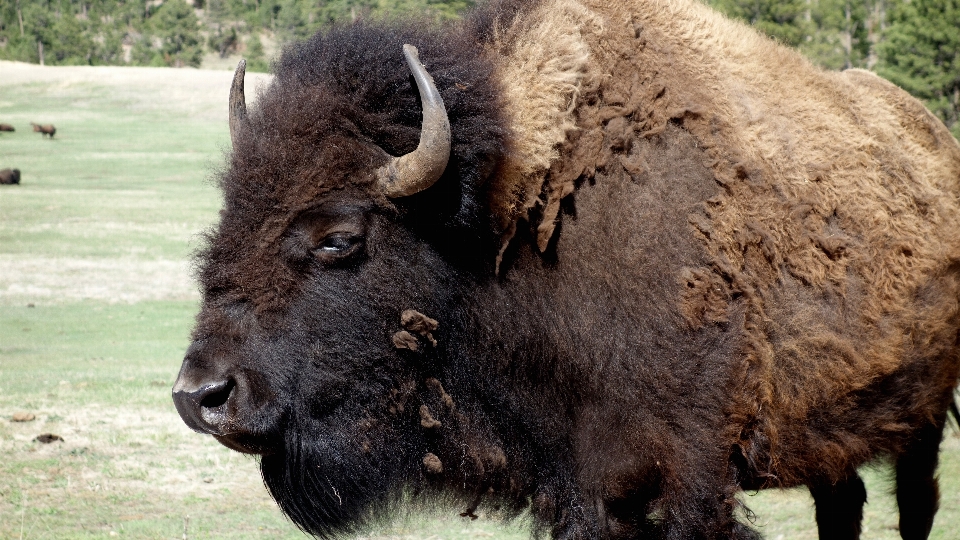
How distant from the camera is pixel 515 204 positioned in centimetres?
356

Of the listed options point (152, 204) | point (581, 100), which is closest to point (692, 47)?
point (581, 100)

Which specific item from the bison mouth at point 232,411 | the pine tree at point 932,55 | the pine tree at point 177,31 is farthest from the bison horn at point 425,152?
the pine tree at point 177,31

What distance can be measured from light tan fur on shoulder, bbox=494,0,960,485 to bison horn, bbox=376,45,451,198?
336mm

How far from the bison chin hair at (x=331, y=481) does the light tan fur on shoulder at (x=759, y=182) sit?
102 centimetres

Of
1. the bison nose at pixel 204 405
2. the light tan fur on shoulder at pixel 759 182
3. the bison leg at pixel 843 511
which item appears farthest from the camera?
the bison leg at pixel 843 511

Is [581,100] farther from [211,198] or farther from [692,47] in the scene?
[211,198]

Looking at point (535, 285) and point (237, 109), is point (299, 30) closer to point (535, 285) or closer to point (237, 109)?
point (237, 109)

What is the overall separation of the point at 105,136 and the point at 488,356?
38.7 metres

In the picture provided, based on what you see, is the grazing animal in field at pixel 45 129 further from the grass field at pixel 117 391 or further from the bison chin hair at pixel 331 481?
the bison chin hair at pixel 331 481

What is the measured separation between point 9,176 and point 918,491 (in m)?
24.7

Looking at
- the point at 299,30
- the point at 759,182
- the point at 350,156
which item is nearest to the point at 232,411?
the point at 350,156

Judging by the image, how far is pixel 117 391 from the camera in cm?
849

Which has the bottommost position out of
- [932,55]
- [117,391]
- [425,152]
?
[117,391]

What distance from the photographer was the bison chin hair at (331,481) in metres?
3.60
